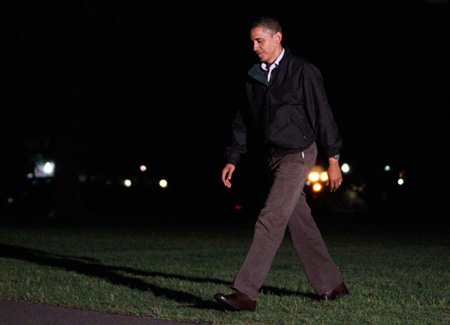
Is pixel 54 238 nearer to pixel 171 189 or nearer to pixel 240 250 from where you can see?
pixel 240 250

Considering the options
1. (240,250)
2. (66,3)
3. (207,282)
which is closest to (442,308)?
(207,282)

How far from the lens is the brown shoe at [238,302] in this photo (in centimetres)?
601

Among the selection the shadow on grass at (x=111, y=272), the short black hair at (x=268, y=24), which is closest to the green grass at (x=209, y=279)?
the shadow on grass at (x=111, y=272)

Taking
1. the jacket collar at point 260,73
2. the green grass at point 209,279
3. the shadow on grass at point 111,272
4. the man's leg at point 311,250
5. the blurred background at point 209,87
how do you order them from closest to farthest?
the green grass at point 209,279 < the jacket collar at point 260,73 < the man's leg at point 311,250 < the shadow on grass at point 111,272 < the blurred background at point 209,87

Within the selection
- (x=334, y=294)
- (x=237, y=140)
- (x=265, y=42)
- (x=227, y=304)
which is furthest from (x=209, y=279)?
(x=265, y=42)

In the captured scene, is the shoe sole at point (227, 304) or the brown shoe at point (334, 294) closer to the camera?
the shoe sole at point (227, 304)

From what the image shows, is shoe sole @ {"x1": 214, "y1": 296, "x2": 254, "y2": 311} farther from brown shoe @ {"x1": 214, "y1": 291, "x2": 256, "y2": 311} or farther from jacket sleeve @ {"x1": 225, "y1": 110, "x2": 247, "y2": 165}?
jacket sleeve @ {"x1": 225, "y1": 110, "x2": 247, "y2": 165}

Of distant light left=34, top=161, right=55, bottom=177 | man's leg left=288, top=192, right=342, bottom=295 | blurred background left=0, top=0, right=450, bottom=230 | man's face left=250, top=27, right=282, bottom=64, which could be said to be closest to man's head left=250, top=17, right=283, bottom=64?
man's face left=250, top=27, right=282, bottom=64

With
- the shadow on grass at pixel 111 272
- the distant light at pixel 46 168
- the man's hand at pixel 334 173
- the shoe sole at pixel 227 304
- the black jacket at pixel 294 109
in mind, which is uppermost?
Result: the black jacket at pixel 294 109

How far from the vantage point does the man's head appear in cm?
635

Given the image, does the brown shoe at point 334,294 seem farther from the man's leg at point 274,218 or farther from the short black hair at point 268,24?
the short black hair at point 268,24

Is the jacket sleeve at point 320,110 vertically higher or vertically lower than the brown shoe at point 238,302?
higher

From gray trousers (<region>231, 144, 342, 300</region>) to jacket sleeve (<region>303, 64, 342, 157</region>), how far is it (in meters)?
0.19

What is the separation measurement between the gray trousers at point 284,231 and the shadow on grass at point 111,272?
0.43 metres
